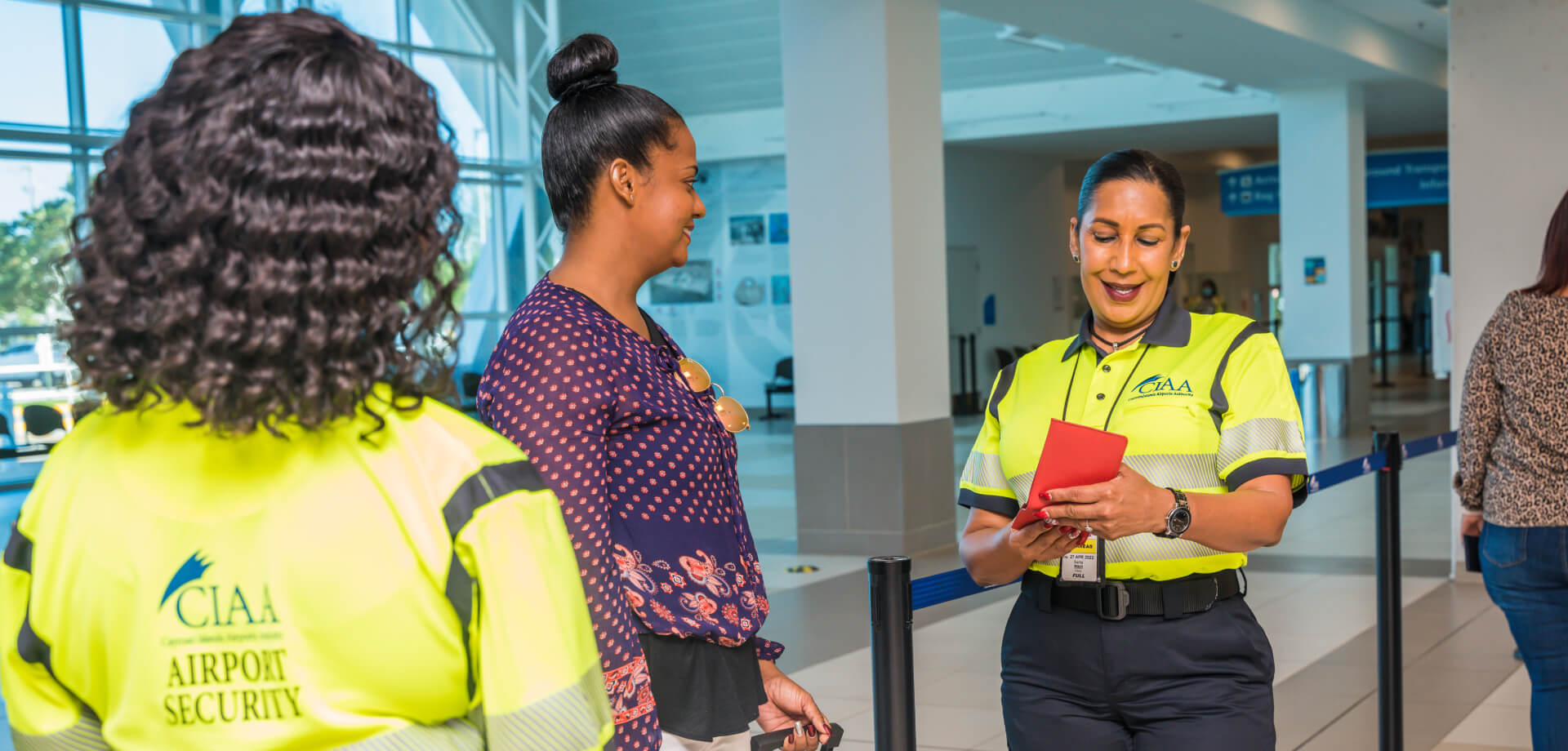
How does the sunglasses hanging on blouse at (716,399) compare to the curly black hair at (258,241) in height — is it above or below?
below

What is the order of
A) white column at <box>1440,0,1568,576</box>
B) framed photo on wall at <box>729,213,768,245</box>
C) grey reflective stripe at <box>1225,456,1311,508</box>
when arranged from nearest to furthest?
grey reflective stripe at <box>1225,456,1311,508</box> → white column at <box>1440,0,1568,576</box> → framed photo on wall at <box>729,213,768,245</box>

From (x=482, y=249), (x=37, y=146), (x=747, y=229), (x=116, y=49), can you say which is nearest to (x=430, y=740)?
(x=37, y=146)

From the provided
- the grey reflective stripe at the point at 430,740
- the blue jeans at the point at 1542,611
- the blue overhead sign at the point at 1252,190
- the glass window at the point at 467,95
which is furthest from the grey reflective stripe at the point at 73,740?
the blue overhead sign at the point at 1252,190

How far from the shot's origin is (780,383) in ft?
67.7

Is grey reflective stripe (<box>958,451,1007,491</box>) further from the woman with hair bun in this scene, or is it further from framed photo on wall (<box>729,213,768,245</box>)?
framed photo on wall (<box>729,213,768,245</box>)

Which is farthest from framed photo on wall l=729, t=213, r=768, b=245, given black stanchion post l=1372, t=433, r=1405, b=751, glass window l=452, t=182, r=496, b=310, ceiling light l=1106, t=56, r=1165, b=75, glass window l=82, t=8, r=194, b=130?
black stanchion post l=1372, t=433, r=1405, b=751

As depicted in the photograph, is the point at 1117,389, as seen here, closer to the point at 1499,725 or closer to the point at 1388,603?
the point at 1388,603

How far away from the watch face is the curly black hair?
114 centimetres

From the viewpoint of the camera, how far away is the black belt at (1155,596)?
1974 mm

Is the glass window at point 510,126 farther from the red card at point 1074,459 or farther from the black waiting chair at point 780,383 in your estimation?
the red card at point 1074,459

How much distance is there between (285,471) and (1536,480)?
3.07 metres

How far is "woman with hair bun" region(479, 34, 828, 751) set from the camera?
57.6 inches

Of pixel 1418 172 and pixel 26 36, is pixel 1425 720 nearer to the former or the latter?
pixel 26 36

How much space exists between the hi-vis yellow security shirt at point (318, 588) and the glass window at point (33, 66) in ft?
37.1
